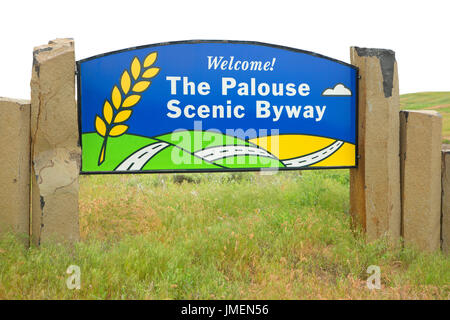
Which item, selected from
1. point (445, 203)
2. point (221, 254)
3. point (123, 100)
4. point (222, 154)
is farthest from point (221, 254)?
point (445, 203)

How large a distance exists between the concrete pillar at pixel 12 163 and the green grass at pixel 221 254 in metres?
0.24

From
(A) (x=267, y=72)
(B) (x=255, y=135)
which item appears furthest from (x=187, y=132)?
(A) (x=267, y=72)

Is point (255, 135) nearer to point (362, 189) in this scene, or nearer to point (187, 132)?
point (187, 132)

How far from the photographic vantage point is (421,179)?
176 inches

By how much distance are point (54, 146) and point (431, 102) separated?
52.5ft

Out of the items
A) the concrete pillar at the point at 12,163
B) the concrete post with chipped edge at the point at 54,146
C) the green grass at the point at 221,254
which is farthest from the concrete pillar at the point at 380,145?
the concrete pillar at the point at 12,163

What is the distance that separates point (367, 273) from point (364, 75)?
2304 millimetres

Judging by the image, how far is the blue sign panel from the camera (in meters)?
4.26

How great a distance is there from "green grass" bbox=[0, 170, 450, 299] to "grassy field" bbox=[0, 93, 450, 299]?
11 mm

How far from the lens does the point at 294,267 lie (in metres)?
4.01

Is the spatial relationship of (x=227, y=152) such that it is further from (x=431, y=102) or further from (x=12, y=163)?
(x=431, y=102)

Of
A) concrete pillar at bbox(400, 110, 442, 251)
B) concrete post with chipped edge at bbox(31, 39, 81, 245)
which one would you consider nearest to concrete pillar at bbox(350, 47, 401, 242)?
concrete pillar at bbox(400, 110, 442, 251)

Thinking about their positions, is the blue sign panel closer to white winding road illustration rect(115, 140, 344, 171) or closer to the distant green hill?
white winding road illustration rect(115, 140, 344, 171)

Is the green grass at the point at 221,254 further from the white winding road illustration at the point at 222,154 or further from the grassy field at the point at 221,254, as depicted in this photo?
the white winding road illustration at the point at 222,154
